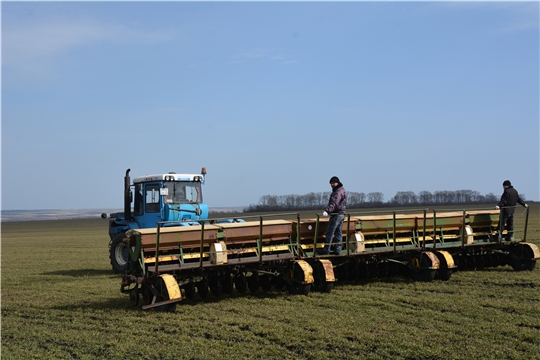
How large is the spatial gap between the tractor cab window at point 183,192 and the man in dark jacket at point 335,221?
6.21 meters

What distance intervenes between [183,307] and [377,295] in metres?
4.03

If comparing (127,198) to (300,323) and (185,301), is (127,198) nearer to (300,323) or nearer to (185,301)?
(185,301)

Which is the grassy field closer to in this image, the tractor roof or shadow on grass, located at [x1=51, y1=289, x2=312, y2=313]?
shadow on grass, located at [x1=51, y1=289, x2=312, y2=313]

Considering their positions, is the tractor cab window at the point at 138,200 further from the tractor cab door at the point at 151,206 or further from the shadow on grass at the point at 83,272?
the shadow on grass at the point at 83,272

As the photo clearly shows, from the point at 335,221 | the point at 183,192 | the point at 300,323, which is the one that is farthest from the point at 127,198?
the point at 300,323

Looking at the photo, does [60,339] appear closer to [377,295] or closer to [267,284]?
[267,284]

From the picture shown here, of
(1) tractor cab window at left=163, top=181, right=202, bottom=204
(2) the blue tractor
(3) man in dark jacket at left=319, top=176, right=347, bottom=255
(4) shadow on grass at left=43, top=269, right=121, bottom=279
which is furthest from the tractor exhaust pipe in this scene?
(3) man in dark jacket at left=319, top=176, right=347, bottom=255

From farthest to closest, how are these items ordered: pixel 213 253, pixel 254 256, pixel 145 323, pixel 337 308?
pixel 254 256 → pixel 213 253 → pixel 337 308 → pixel 145 323

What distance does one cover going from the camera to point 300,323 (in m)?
11.0

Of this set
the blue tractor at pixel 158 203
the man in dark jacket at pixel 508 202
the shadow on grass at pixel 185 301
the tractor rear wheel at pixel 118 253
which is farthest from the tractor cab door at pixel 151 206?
the man in dark jacket at pixel 508 202

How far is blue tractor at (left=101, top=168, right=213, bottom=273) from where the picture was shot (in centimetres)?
1942

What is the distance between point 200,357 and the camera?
29.5ft

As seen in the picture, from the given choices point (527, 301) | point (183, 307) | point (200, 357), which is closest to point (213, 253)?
point (183, 307)

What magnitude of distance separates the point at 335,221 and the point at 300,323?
417 centimetres
